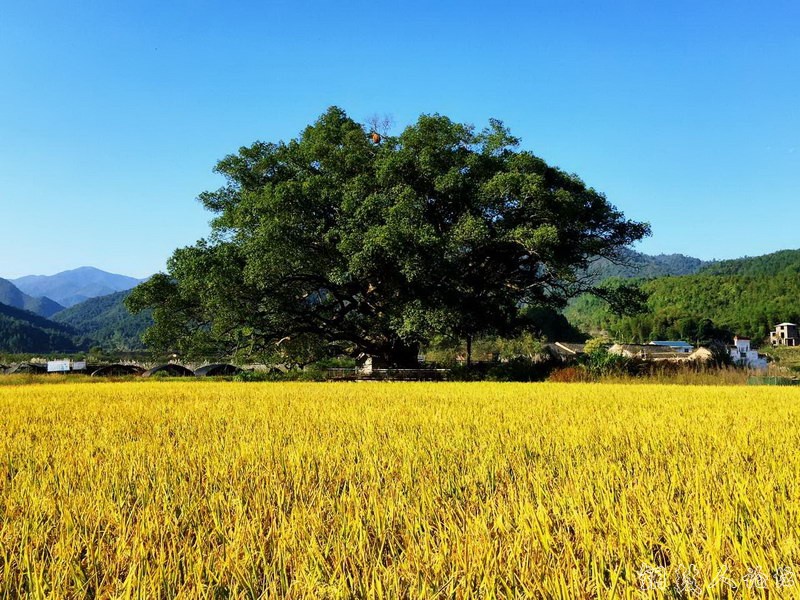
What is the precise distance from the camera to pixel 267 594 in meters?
1.54

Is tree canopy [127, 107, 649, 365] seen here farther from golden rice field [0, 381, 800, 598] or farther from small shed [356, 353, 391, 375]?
golden rice field [0, 381, 800, 598]

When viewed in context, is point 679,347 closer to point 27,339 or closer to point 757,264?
point 757,264

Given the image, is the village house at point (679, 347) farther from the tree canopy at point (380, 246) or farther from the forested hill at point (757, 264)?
the forested hill at point (757, 264)

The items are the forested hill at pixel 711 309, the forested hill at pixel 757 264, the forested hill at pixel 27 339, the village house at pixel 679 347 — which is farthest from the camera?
the forested hill at pixel 757 264

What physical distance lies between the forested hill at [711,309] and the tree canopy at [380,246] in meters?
93.9

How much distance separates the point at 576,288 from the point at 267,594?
21.7 metres

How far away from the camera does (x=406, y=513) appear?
90.4 inches

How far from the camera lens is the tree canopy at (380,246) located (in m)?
18.4

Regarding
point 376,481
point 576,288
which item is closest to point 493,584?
point 376,481

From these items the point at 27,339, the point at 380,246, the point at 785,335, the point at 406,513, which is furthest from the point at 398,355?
the point at 27,339

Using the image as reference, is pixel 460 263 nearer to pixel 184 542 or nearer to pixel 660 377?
pixel 660 377

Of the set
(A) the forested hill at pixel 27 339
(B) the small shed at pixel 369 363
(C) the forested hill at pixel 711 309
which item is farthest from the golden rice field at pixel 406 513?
(A) the forested hill at pixel 27 339

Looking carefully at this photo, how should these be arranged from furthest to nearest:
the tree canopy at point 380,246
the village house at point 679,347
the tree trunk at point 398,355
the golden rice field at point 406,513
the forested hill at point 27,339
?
the forested hill at point 27,339 → the village house at point 679,347 → the tree trunk at point 398,355 → the tree canopy at point 380,246 → the golden rice field at point 406,513

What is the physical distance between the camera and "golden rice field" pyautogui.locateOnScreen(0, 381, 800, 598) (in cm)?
158
